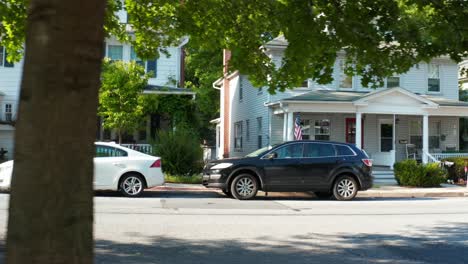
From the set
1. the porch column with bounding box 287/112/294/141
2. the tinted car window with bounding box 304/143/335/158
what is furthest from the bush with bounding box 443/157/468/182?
the tinted car window with bounding box 304/143/335/158

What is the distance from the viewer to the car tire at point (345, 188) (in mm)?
15727

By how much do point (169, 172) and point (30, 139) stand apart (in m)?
18.5

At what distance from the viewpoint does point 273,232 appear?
9.35 metres

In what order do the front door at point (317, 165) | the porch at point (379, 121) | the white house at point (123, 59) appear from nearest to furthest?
the front door at point (317, 165)
the porch at point (379, 121)
the white house at point (123, 59)

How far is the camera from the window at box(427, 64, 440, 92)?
2639 centimetres

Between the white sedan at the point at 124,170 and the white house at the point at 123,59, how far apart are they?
31.2 feet

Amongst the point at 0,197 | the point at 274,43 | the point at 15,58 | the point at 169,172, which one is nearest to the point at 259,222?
the point at 15,58

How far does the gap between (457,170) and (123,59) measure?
52.5 ft

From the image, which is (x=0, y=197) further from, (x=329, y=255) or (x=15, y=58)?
(x=329, y=255)

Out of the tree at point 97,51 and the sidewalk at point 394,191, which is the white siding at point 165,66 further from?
the tree at point 97,51

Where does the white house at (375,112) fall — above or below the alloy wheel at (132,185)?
above

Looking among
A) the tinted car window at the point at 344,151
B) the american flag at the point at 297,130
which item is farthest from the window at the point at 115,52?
the tinted car window at the point at 344,151

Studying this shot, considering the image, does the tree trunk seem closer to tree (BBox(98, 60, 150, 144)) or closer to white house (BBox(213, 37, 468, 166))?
tree (BBox(98, 60, 150, 144))

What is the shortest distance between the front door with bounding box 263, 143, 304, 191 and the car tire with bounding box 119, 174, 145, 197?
11.7ft
